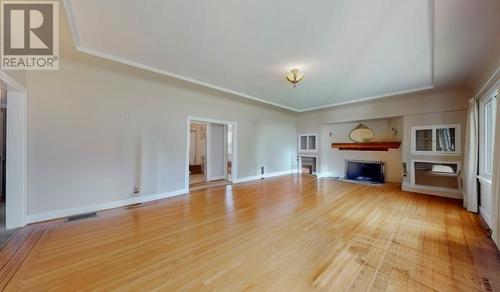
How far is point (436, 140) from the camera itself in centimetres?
507

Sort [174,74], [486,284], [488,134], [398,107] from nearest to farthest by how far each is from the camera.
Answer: [486,284] < [488,134] < [174,74] < [398,107]

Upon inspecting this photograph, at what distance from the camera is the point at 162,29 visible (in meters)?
2.61

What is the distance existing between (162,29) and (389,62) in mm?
3834

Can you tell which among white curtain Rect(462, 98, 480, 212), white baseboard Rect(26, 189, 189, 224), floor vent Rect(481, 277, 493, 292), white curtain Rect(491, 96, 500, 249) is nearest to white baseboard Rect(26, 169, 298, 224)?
white baseboard Rect(26, 189, 189, 224)

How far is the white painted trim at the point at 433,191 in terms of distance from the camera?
187 inches

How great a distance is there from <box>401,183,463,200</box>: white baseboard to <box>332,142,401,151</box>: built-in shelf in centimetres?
131

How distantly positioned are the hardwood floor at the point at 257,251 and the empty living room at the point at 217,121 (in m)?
0.02

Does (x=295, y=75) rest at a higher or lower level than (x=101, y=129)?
higher

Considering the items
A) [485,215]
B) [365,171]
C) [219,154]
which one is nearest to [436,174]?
[485,215]

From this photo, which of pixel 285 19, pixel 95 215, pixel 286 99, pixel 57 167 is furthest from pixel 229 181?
pixel 285 19

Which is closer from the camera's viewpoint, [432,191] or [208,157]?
[432,191]

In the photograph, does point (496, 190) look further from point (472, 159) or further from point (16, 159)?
point (16, 159)

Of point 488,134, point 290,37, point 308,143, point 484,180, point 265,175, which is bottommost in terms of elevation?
point 265,175

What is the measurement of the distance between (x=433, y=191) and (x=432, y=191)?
0.07 feet
